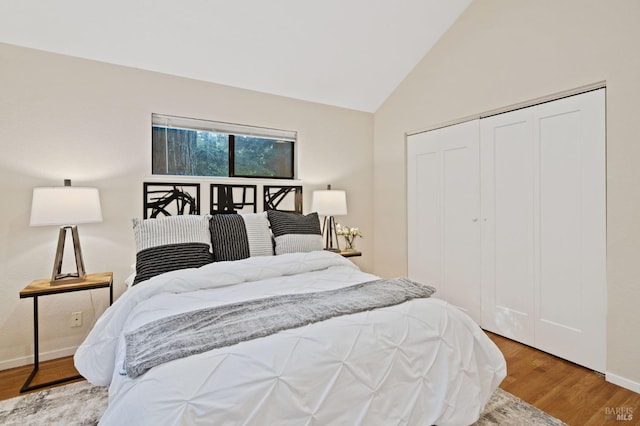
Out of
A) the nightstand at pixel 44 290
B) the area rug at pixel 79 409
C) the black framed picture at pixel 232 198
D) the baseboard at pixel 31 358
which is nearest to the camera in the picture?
the area rug at pixel 79 409

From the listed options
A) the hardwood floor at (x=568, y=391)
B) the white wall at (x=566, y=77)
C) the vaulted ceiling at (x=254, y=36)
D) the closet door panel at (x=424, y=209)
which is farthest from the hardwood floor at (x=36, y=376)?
the white wall at (x=566, y=77)

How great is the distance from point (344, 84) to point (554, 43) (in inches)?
73.9

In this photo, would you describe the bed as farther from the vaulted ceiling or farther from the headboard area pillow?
the vaulted ceiling

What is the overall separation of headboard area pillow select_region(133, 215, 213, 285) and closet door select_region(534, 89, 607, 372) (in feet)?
8.45

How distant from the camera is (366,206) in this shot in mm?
4078

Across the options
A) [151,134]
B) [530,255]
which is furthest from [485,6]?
[151,134]

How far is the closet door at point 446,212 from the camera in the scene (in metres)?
3.03

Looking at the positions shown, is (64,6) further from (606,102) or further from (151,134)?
(606,102)

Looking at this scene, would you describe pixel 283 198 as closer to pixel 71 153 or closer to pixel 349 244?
pixel 349 244

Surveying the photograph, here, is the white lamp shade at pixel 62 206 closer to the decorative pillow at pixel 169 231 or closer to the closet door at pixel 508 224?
the decorative pillow at pixel 169 231

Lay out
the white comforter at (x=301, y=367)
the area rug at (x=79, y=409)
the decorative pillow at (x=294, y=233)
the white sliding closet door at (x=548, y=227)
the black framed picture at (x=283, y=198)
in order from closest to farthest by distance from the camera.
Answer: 1. the white comforter at (x=301, y=367)
2. the area rug at (x=79, y=409)
3. the white sliding closet door at (x=548, y=227)
4. the decorative pillow at (x=294, y=233)
5. the black framed picture at (x=283, y=198)

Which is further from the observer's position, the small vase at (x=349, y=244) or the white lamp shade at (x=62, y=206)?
the small vase at (x=349, y=244)

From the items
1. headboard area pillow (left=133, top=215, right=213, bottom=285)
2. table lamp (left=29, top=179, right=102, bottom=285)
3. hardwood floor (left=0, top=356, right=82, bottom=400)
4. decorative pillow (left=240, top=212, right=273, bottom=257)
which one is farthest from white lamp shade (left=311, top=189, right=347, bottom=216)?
hardwood floor (left=0, top=356, right=82, bottom=400)

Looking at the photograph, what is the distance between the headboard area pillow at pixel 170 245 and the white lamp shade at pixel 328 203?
1245 mm
